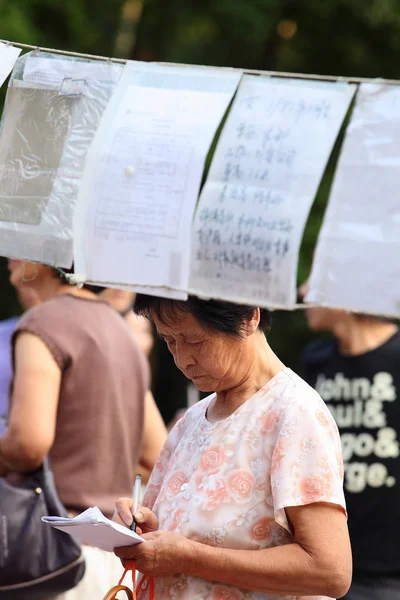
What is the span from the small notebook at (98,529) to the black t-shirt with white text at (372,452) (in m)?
1.62

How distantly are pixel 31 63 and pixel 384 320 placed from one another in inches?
84.3

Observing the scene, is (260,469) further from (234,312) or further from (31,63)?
(31,63)

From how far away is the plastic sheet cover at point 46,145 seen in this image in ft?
6.42

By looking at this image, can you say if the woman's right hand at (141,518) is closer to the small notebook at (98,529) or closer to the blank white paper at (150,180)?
the small notebook at (98,529)

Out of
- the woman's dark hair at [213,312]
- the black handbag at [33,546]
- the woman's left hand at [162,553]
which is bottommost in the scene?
the black handbag at [33,546]

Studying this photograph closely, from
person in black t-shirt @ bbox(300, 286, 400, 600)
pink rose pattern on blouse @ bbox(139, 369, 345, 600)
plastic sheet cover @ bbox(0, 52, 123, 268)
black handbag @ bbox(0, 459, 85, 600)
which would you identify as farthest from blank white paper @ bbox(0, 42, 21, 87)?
person in black t-shirt @ bbox(300, 286, 400, 600)

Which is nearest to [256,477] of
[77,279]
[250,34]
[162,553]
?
[162,553]

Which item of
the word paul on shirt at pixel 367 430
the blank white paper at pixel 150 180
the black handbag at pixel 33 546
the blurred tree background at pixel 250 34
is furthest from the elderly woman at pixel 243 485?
the blurred tree background at pixel 250 34

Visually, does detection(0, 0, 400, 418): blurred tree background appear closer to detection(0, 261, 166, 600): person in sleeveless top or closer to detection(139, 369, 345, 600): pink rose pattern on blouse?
detection(0, 261, 166, 600): person in sleeveless top

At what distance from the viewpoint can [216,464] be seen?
194cm

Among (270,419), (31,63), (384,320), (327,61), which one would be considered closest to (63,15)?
(327,61)

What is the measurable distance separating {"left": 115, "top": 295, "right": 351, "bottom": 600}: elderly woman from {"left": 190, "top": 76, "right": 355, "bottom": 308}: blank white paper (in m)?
0.24

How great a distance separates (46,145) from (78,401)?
1075 millimetres

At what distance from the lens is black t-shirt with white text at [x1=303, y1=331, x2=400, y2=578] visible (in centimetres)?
342
